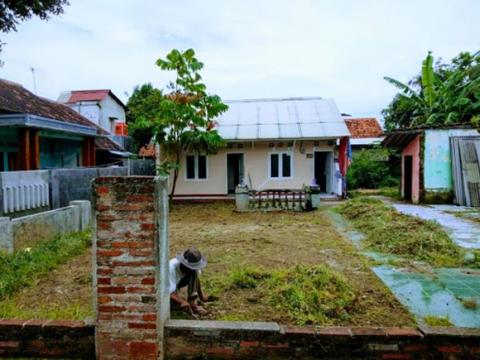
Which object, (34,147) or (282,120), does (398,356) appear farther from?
(282,120)

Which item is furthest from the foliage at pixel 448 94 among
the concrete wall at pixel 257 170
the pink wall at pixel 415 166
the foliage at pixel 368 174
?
the concrete wall at pixel 257 170

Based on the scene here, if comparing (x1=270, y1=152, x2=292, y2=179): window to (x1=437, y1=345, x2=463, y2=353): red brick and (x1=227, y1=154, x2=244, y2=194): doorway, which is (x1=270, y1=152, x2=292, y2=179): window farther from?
(x1=437, y1=345, x2=463, y2=353): red brick

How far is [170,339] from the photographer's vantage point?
115 inches

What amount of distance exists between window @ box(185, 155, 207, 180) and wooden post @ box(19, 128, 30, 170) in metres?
6.41

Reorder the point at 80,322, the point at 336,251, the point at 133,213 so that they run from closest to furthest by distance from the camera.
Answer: the point at 133,213 → the point at 80,322 → the point at 336,251

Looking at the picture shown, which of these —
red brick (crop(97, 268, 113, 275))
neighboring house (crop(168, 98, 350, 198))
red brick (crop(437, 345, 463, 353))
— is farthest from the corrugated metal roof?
red brick (crop(97, 268, 113, 275))

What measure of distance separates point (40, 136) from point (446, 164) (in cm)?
1329

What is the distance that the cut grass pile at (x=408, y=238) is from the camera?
5.78 meters

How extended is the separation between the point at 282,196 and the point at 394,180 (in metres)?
7.85

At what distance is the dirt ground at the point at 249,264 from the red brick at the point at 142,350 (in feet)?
2.64

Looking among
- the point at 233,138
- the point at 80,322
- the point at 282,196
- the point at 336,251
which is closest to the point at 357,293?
the point at 336,251

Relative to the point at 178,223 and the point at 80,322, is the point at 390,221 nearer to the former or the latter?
the point at 178,223

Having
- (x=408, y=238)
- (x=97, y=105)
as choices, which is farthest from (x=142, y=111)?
(x=408, y=238)

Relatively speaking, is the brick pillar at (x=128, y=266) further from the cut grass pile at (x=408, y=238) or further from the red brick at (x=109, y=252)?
the cut grass pile at (x=408, y=238)
